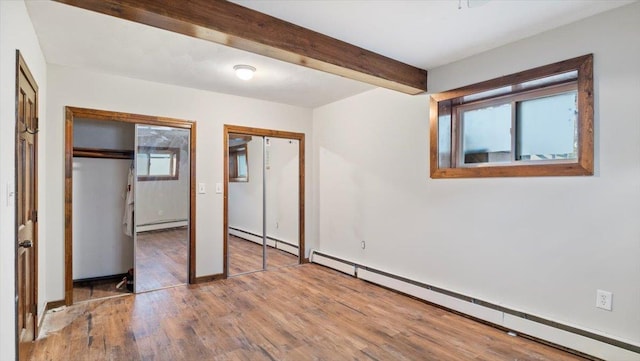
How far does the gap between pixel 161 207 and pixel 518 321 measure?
12.5 feet

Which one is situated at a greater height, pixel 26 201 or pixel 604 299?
pixel 26 201

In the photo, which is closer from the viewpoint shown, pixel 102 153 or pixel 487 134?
pixel 487 134

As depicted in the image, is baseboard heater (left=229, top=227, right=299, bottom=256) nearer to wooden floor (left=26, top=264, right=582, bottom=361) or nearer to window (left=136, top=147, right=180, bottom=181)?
wooden floor (left=26, top=264, right=582, bottom=361)

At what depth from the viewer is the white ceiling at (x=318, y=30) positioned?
7.23ft

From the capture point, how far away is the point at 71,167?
130 inches

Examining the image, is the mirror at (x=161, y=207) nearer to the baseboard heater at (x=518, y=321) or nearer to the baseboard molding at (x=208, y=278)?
A: the baseboard molding at (x=208, y=278)

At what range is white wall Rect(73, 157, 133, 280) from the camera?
3.93 meters

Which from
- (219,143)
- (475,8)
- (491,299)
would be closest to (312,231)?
(219,143)

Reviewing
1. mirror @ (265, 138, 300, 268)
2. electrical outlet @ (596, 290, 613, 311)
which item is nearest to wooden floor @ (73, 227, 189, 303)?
mirror @ (265, 138, 300, 268)

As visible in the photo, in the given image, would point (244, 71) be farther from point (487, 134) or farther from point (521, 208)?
point (521, 208)

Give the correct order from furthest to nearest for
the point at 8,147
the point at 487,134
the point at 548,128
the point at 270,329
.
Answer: the point at 487,134
the point at 270,329
the point at 548,128
the point at 8,147

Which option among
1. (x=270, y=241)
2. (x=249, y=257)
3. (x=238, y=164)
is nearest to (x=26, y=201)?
(x=238, y=164)

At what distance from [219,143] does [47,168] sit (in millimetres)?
1757

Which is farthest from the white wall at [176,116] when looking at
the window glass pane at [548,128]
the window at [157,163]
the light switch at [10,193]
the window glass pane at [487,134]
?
the window glass pane at [548,128]
